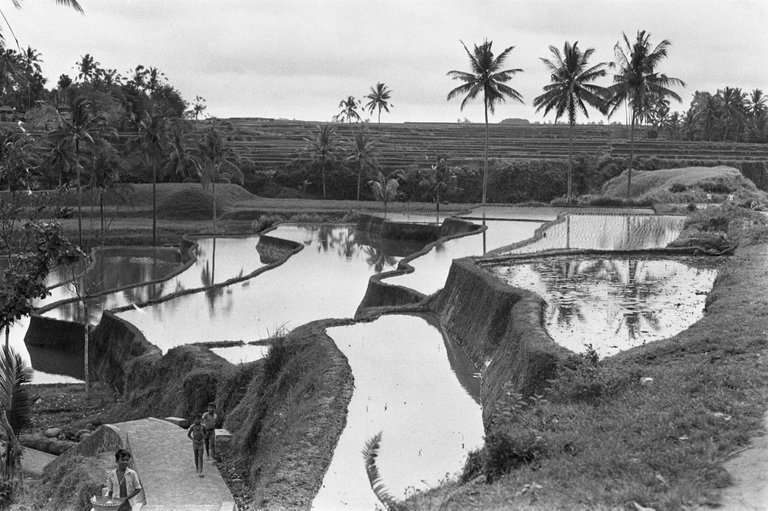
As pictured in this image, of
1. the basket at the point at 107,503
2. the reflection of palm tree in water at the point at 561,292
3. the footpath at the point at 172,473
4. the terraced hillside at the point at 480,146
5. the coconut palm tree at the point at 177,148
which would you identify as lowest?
the footpath at the point at 172,473

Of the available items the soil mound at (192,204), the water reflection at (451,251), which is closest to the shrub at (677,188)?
the water reflection at (451,251)

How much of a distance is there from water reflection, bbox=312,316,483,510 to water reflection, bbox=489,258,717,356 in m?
2.36

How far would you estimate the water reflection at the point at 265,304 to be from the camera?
24781mm

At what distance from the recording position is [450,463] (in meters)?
11.9

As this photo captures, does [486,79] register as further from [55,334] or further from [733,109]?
[733,109]

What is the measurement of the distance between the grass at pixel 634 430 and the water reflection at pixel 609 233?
630 inches

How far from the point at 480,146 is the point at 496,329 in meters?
68.1

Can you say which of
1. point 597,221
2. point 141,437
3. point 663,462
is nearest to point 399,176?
point 597,221

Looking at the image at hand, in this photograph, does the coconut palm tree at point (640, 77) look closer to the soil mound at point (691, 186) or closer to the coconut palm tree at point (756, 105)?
the soil mound at point (691, 186)

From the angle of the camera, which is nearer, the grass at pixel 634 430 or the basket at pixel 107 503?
the grass at pixel 634 430

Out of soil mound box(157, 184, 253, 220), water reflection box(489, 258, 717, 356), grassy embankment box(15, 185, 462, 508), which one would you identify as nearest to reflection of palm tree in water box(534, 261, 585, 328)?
water reflection box(489, 258, 717, 356)

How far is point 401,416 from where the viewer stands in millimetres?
13930

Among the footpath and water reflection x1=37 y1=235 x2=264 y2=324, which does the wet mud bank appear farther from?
the footpath

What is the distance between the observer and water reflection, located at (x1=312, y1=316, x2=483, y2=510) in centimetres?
1145
